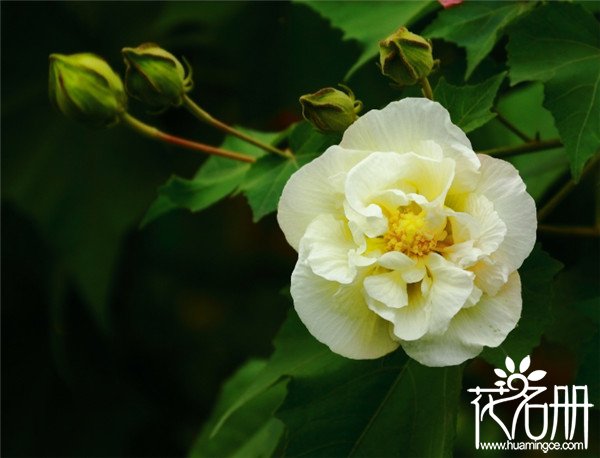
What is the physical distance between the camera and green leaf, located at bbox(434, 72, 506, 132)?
2.09 feet

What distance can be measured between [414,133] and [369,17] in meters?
0.30

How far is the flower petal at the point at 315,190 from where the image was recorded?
0.60 m

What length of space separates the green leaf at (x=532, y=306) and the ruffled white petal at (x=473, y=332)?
0.15 ft

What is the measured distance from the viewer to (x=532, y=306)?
623 millimetres

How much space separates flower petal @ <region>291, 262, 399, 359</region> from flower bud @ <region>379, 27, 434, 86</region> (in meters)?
0.14

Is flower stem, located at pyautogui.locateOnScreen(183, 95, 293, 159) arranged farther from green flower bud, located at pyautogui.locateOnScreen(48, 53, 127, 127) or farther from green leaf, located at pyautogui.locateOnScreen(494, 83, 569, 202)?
green leaf, located at pyautogui.locateOnScreen(494, 83, 569, 202)

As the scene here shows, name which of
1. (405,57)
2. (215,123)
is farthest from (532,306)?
(215,123)

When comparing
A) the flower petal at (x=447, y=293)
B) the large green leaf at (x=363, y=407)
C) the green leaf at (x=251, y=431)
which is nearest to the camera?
the flower petal at (x=447, y=293)

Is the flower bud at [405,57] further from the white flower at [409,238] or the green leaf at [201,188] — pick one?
the green leaf at [201,188]

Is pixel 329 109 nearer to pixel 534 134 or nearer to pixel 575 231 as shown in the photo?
pixel 575 231

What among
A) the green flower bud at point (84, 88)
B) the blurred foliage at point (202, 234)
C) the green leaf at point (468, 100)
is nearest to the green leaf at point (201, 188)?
the blurred foliage at point (202, 234)

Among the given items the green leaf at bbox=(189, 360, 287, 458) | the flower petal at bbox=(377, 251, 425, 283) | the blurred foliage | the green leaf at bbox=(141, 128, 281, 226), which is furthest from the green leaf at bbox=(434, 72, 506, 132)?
the green leaf at bbox=(189, 360, 287, 458)

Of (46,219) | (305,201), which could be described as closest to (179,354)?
(46,219)

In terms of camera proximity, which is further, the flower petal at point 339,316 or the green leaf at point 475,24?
the green leaf at point 475,24
